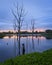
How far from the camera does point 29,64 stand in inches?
343

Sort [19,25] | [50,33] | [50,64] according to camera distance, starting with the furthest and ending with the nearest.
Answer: [50,33], [19,25], [50,64]

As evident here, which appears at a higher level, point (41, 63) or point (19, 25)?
point (19, 25)

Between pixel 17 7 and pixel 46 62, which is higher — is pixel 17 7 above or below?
above

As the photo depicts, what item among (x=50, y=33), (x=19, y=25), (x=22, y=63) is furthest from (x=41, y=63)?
(x=50, y=33)

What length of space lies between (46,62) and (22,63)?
4.21ft

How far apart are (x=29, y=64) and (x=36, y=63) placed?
0.41m

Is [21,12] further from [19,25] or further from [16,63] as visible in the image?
[16,63]

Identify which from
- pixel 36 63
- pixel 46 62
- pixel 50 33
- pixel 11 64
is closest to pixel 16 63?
pixel 11 64

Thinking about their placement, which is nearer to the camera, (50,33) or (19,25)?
(19,25)

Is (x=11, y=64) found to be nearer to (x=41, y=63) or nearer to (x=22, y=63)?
(x=22, y=63)

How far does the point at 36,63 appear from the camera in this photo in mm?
8883

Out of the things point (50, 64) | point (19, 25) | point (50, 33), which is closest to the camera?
point (50, 64)

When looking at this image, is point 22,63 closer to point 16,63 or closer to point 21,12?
point 16,63

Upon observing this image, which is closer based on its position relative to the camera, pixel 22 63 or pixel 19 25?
pixel 22 63
